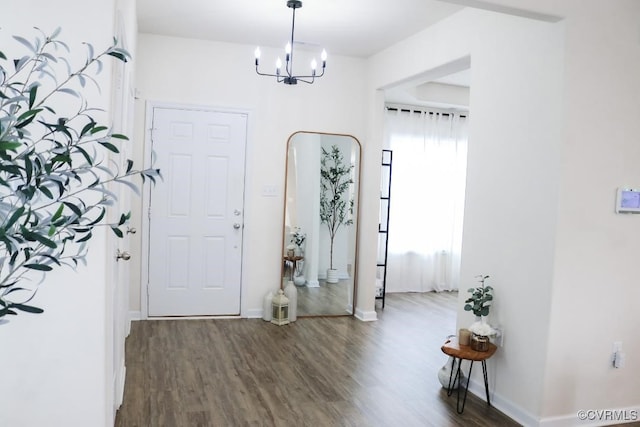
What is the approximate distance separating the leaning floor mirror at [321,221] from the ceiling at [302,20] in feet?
3.30

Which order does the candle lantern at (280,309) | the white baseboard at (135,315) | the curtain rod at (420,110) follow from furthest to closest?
1. the curtain rod at (420,110)
2. the candle lantern at (280,309)
3. the white baseboard at (135,315)

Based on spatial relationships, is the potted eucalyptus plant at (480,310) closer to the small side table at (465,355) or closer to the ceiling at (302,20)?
the small side table at (465,355)

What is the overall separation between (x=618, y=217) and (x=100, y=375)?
9.37ft

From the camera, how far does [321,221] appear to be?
5449mm

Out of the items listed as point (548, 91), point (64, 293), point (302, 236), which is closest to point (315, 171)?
point (302, 236)

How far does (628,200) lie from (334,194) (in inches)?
114

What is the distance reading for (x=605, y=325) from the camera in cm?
312

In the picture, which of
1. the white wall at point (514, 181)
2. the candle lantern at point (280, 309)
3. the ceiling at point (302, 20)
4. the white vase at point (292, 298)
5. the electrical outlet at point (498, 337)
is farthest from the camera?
the white vase at point (292, 298)

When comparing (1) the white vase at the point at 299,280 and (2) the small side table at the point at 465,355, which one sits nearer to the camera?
(2) the small side table at the point at 465,355

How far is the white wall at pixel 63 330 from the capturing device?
1818 mm

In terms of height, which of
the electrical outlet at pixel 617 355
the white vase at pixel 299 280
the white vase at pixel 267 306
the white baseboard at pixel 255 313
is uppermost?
the electrical outlet at pixel 617 355

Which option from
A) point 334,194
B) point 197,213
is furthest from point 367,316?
point 197,213

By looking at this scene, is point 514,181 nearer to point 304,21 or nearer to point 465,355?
point 465,355

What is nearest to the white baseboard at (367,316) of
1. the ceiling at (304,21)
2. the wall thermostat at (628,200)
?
the ceiling at (304,21)
